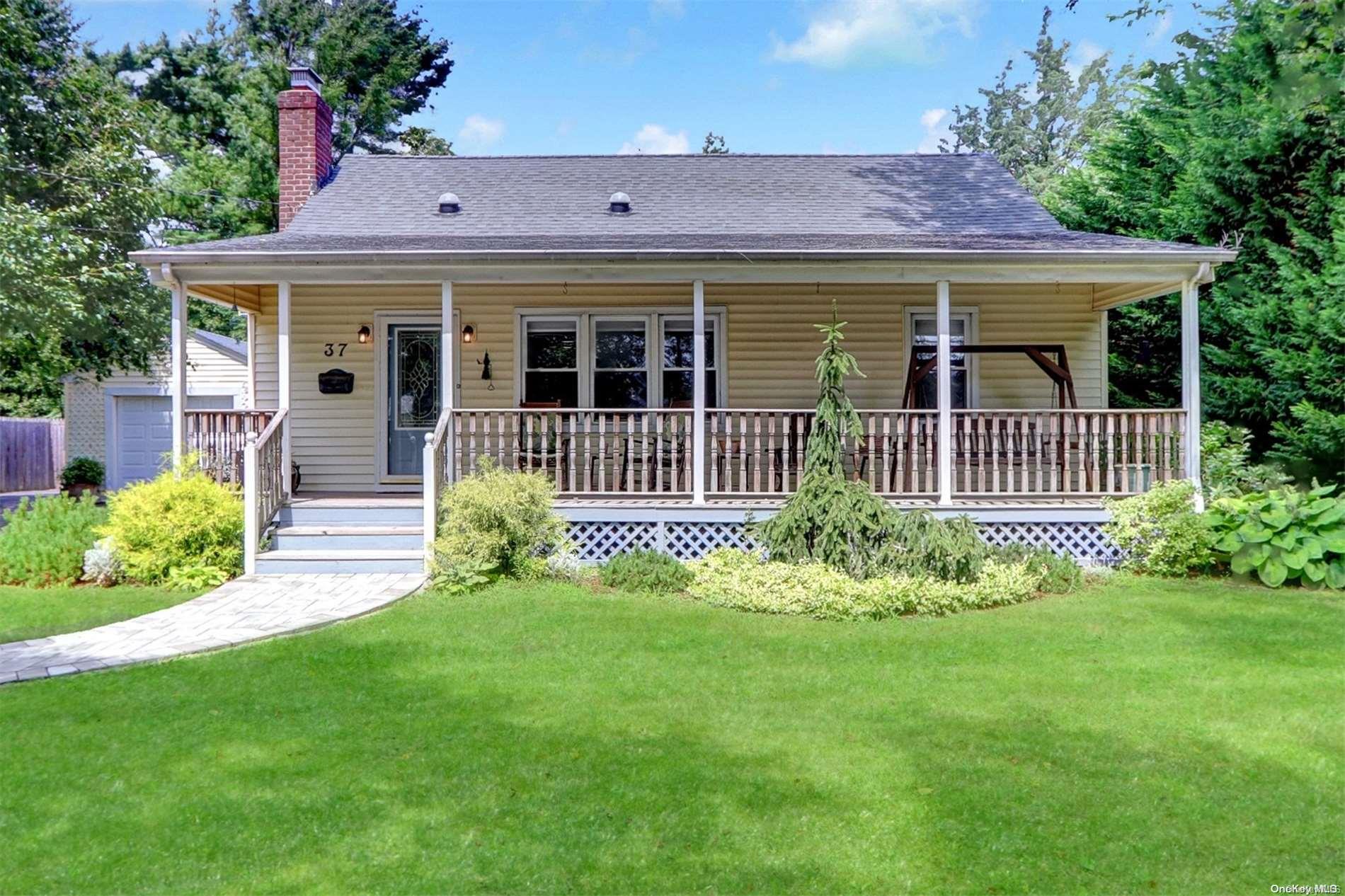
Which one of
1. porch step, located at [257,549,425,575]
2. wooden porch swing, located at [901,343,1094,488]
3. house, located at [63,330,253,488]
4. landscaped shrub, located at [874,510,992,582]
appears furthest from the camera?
house, located at [63,330,253,488]

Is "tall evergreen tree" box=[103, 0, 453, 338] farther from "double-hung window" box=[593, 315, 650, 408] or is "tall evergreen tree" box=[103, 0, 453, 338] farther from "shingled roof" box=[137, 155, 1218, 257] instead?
"double-hung window" box=[593, 315, 650, 408]

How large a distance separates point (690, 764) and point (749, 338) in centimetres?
762

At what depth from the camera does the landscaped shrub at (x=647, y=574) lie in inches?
307

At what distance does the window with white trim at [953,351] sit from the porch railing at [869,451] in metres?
1.28

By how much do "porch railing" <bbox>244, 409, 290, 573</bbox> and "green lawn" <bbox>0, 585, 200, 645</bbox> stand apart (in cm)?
82

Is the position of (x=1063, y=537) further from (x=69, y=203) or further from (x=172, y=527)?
(x=69, y=203)

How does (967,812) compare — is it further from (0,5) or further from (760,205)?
(0,5)

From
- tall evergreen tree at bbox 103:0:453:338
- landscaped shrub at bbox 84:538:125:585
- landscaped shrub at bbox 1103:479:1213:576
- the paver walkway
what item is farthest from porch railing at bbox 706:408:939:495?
tall evergreen tree at bbox 103:0:453:338

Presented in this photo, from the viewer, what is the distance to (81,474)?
17.7 meters

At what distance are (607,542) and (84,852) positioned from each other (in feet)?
19.4

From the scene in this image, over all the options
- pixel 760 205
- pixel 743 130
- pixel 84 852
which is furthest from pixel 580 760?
pixel 743 130

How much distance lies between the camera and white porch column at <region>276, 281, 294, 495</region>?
9.01 meters

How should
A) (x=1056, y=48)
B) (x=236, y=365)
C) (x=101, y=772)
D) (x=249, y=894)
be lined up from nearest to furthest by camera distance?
(x=249, y=894)
(x=101, y=772)
(x=236, y=365)
(x=1056, y=48)

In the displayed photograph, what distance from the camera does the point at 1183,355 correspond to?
876 cm
